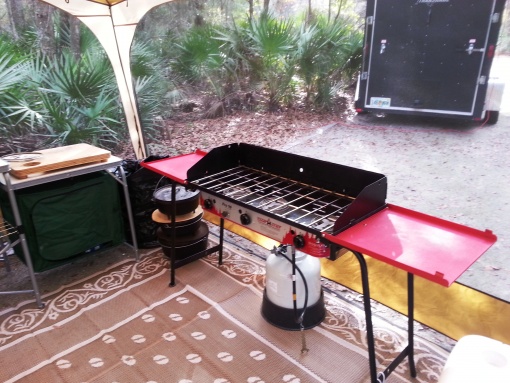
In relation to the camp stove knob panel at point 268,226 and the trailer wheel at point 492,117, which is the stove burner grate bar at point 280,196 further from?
the trailer wheel at point 492,117

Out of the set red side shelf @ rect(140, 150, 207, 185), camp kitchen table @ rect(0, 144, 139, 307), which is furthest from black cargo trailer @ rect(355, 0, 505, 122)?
camp kitchen table @ rect(0, 144, 139, 307)

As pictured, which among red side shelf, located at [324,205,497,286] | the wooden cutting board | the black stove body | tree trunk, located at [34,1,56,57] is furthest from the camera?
tree trunk, located at [34,1,56,57]

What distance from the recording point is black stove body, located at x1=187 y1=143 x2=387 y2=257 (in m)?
1.24

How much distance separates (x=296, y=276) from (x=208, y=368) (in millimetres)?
554

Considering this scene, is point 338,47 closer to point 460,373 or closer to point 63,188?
point 63,188

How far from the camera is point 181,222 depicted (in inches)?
87.7

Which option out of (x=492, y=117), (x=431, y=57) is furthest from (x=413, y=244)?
(x=431, y=57)

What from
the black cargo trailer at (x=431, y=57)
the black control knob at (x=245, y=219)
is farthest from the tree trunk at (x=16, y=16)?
the black cargo trailer at (x=431, y=57)

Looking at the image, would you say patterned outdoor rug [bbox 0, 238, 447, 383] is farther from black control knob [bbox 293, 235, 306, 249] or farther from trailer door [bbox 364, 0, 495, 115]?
trailer door [bbox 364, 0, 495, 115]

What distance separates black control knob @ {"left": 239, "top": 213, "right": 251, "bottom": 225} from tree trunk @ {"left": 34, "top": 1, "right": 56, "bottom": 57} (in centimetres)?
218

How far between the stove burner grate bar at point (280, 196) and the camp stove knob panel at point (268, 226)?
0.11 ft

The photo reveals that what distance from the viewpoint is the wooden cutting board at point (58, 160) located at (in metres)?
1.83

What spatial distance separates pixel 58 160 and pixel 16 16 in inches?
55.2

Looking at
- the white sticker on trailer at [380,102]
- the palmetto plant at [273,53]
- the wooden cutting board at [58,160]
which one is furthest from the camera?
the palmetto plant at [273,53]
